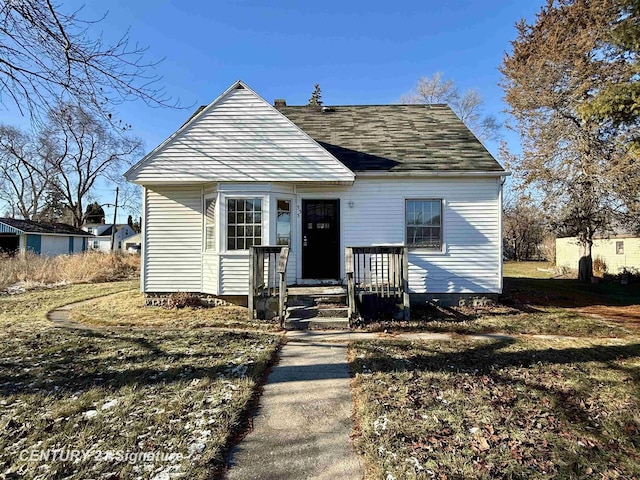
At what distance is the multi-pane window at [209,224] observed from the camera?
854 centimetres

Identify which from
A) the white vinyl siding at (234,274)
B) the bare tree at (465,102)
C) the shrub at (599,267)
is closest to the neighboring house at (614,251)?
the shrub at (599,267)

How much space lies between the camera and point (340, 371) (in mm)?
4395

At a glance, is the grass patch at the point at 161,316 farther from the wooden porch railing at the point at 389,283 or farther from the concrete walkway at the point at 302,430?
the concrete walkway at the point at 302,430

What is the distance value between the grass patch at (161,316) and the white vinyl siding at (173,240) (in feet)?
2.48

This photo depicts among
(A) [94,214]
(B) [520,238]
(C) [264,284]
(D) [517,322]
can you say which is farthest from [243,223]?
(A) [94,214]

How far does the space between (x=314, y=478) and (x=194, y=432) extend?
1188mm

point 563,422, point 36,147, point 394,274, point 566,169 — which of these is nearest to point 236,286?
point 394,274

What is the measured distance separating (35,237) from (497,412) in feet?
106

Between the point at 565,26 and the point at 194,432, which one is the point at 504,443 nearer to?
the point at 194,432

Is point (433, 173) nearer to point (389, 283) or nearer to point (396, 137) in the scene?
point (396, 137)

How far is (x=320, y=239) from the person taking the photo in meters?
8.87

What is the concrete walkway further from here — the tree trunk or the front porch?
the tree trunk

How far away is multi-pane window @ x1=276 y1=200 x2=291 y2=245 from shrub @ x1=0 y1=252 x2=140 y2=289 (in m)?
11.3

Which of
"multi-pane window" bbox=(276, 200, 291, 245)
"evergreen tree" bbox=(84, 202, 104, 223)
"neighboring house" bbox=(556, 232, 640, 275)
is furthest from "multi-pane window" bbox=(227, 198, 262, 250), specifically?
"evergreen tree" bbox=(84, 202, 104, 223)
